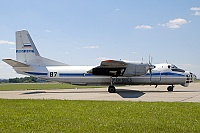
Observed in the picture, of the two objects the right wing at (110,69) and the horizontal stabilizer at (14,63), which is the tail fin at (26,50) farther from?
the right wing at (110,69)

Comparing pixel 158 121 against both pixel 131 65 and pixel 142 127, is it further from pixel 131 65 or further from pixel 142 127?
pixel 131 65

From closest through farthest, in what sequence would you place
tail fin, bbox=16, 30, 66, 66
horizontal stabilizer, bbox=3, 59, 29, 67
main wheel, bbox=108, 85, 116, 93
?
1. horizontal stabilizer, bbox=3, 59, 29, 67
2. main wheel, bbox=108, 85, 116, 93
3. tail fin, bbox=16, 30, 66, 66

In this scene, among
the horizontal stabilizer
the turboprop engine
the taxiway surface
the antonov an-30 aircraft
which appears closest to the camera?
the taxiway surface

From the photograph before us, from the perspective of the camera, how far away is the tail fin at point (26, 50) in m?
27.0

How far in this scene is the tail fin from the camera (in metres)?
27.0

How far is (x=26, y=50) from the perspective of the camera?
27172 mm

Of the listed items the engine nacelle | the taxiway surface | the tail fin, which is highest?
the tail fin

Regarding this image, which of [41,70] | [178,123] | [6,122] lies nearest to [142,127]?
[178,123]

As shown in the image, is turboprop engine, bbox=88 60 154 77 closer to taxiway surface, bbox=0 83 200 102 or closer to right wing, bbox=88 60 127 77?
right wing, bbox=88 60 127 77

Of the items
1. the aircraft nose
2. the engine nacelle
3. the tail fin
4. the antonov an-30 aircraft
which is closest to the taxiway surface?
→ the antonov an-30 aircraft

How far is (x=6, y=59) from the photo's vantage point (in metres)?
23.6

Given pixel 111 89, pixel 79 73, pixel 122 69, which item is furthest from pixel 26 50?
pixel 122 69

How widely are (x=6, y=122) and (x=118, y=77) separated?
756 inches

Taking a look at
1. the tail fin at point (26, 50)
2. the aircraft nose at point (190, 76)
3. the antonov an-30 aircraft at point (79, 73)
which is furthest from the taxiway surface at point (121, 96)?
the tail fin at point (26, 50)
